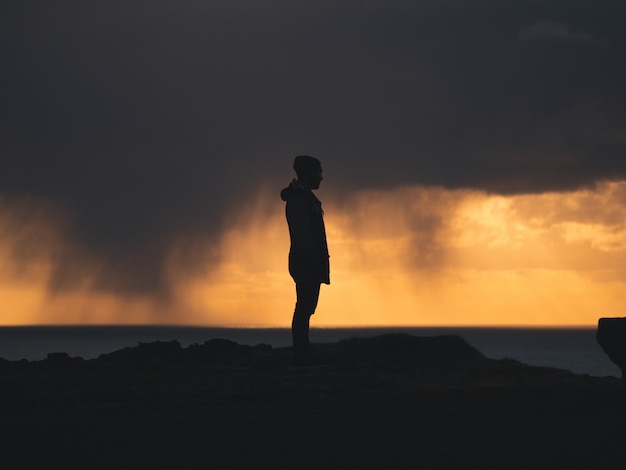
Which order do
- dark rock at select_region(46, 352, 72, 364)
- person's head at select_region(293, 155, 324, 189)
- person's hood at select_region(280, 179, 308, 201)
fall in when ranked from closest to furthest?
1. dark rock at select_region(46, 352, 72, 364)
2. person's hood at select_region(280, 179, 308, 201)
3. person's head at select_region(293, 155, 324, 189)

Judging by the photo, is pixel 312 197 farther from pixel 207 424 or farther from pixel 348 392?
pixel 207 424

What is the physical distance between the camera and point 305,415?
33.7 feet

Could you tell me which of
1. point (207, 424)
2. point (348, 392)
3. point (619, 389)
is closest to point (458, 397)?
point (348, 392)

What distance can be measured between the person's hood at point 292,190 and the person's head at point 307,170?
0.15 metres

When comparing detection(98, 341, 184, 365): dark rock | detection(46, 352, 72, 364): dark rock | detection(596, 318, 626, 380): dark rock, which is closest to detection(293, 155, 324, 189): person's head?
detection(98, 341, 184, 365): dark rock

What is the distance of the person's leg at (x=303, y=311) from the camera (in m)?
15.4

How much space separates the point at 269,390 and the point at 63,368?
456 cm

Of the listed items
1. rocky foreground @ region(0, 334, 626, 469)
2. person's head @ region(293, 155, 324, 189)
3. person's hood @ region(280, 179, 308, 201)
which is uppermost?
person's head @ region(293, 155, 324, 189)

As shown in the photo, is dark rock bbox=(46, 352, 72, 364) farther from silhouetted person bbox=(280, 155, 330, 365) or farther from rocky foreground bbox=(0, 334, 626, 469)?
silhouetted person bbox=(280, 155, 330, 365)

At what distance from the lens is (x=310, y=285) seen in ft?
52.0

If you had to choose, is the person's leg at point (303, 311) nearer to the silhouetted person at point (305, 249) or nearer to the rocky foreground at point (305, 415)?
the silhouetted person at point (305, 249)

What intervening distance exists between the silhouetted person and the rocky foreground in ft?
2.22

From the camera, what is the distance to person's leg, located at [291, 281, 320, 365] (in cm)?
1542

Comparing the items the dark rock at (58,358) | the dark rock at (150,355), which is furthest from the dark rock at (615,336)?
the dark rock at (58,358)
